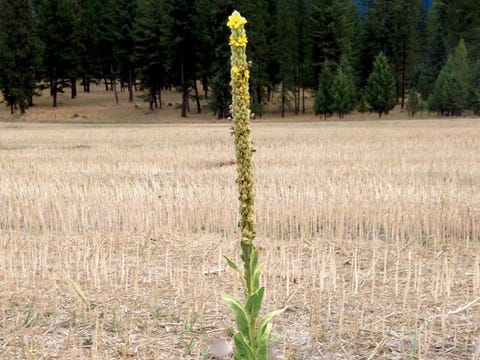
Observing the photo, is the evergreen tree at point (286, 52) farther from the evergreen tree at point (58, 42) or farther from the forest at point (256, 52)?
the evergreen tree at point (58, 42)

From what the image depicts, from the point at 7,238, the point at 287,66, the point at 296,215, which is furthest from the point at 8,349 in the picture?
the point at 287,66

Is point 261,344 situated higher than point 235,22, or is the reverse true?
point 235,22

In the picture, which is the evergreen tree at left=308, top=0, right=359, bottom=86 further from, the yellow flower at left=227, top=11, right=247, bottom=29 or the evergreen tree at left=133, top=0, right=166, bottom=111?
the yellow flower at left=227, top=11, right=247, bottom=29

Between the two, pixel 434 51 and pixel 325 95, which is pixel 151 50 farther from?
pixel 434 51

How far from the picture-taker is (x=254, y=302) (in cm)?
277

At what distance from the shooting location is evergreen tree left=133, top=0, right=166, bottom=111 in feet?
211

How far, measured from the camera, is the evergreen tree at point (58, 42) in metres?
69.1

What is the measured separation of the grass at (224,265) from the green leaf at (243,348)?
1985 millimetres

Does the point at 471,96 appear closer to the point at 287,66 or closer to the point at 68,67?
the point at 287,66

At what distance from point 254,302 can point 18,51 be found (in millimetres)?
64432

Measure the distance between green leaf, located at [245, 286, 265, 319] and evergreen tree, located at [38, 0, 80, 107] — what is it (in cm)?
6877

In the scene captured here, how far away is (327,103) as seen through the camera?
61688 mm

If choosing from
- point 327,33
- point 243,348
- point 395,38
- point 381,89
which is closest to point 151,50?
point 327,33

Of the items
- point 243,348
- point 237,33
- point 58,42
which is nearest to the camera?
point 237,33
